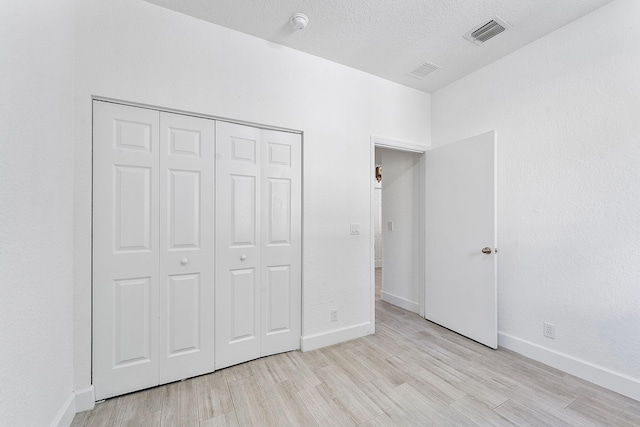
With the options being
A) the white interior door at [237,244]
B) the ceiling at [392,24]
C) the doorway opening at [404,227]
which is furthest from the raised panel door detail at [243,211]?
the doorway opening at [404,227]

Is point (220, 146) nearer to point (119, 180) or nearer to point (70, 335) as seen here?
point (119, 180)

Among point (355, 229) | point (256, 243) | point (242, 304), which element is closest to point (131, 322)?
point (242, 304)

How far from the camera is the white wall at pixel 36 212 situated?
1053 mm

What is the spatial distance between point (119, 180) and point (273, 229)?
114cm

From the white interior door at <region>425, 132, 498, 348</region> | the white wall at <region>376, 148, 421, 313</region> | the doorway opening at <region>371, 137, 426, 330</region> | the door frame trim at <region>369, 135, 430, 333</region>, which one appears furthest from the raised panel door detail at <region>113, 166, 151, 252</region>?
the white wall at <region>376, 148, 421, 313</region>

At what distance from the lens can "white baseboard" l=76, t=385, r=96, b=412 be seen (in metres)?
1.64

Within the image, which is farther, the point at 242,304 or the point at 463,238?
the point at 463,238

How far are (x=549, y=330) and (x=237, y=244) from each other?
106 inches

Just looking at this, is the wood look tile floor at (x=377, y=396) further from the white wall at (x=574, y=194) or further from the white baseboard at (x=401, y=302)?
the white baseboard at (x=401, y=302)

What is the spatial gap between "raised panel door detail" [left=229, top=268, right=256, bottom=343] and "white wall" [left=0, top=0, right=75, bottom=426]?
3.19 ft

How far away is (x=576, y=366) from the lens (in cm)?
204

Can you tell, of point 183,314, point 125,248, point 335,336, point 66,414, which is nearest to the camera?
point 66,414

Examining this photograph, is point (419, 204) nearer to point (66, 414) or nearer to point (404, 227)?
point (404, 227)

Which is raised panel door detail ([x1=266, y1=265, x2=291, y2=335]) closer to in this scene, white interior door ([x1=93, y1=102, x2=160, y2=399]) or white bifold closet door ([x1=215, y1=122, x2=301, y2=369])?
white bifold closet door ([x1=215, y1=122, x2=301, y2=369])
